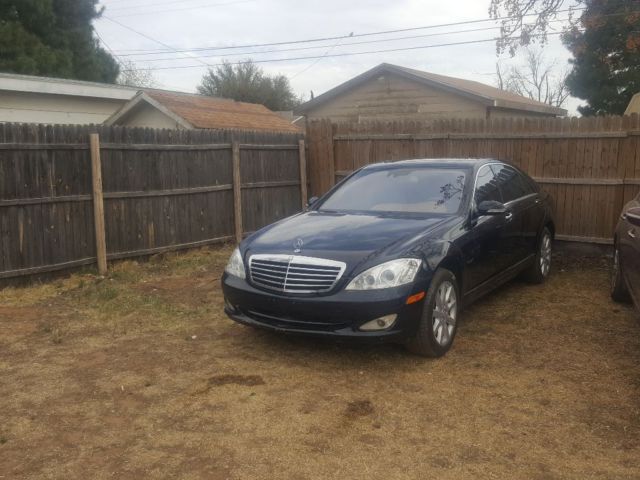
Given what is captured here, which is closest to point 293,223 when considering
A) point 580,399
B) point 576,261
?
point 580,399

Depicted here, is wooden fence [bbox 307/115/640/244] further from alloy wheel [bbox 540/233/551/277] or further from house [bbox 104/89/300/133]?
house [bbox 104/89/300/133]

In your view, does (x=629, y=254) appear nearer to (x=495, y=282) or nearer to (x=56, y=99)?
(x=495, y=282)

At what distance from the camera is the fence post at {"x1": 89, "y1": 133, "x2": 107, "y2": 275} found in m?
8.04

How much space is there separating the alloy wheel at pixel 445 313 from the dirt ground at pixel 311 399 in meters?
0.20

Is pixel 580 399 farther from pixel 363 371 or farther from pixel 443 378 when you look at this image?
pixel 363 371

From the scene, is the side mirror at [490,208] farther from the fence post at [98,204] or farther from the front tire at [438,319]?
the fence post at [98,204]

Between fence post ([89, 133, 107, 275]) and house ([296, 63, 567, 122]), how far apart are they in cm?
1196

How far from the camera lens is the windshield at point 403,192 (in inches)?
228

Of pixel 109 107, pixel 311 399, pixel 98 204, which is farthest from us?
pixel 109 107

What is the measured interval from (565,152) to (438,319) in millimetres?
5126

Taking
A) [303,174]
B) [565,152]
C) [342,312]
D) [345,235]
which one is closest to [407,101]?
[303,174]

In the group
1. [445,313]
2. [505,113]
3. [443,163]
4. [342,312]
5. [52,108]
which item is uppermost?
[505,113]

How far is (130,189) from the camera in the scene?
8688 mm

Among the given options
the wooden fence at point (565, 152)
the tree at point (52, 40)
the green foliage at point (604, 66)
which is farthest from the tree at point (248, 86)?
the wooden fence at point (565, 152)
